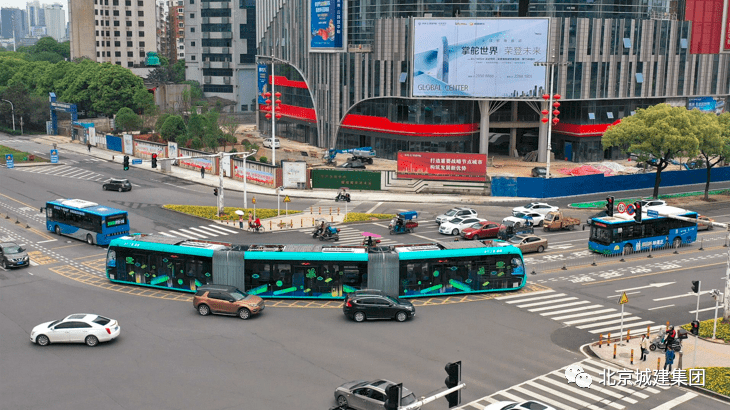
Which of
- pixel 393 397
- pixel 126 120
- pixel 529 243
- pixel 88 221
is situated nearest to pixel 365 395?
pixel 393 397

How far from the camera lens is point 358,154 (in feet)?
343

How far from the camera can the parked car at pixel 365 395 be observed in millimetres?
28875

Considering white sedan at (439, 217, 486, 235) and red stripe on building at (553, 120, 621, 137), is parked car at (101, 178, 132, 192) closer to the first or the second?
white sedan at (439, 217, 486, 235)

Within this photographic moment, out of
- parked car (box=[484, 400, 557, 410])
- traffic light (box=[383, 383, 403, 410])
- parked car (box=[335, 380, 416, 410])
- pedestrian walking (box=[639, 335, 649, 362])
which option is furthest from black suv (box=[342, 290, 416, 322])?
Result: traffic light (box=[383, 383, 403, 410])

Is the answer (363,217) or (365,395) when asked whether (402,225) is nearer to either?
(363,217)

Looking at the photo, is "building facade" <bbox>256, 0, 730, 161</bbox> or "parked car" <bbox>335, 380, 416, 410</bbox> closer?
"parked car" <bbox>335, 380, 416, 410</bbox>

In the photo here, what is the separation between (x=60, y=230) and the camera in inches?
2437

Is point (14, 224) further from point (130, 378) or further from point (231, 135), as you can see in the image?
point (231, 135)

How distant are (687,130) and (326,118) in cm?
5287

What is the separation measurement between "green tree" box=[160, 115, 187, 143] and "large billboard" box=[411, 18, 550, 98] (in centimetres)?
3558

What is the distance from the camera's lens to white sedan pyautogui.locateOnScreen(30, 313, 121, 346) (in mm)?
37156

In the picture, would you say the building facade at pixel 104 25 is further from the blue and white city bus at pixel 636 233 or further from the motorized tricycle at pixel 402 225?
the blue and white city bus at pixel 636 233

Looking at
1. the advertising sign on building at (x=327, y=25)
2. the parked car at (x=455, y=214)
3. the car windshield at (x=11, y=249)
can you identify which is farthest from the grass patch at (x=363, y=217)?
the advertising sign on building at (x=327, y=25)

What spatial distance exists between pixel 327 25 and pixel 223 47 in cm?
6963
